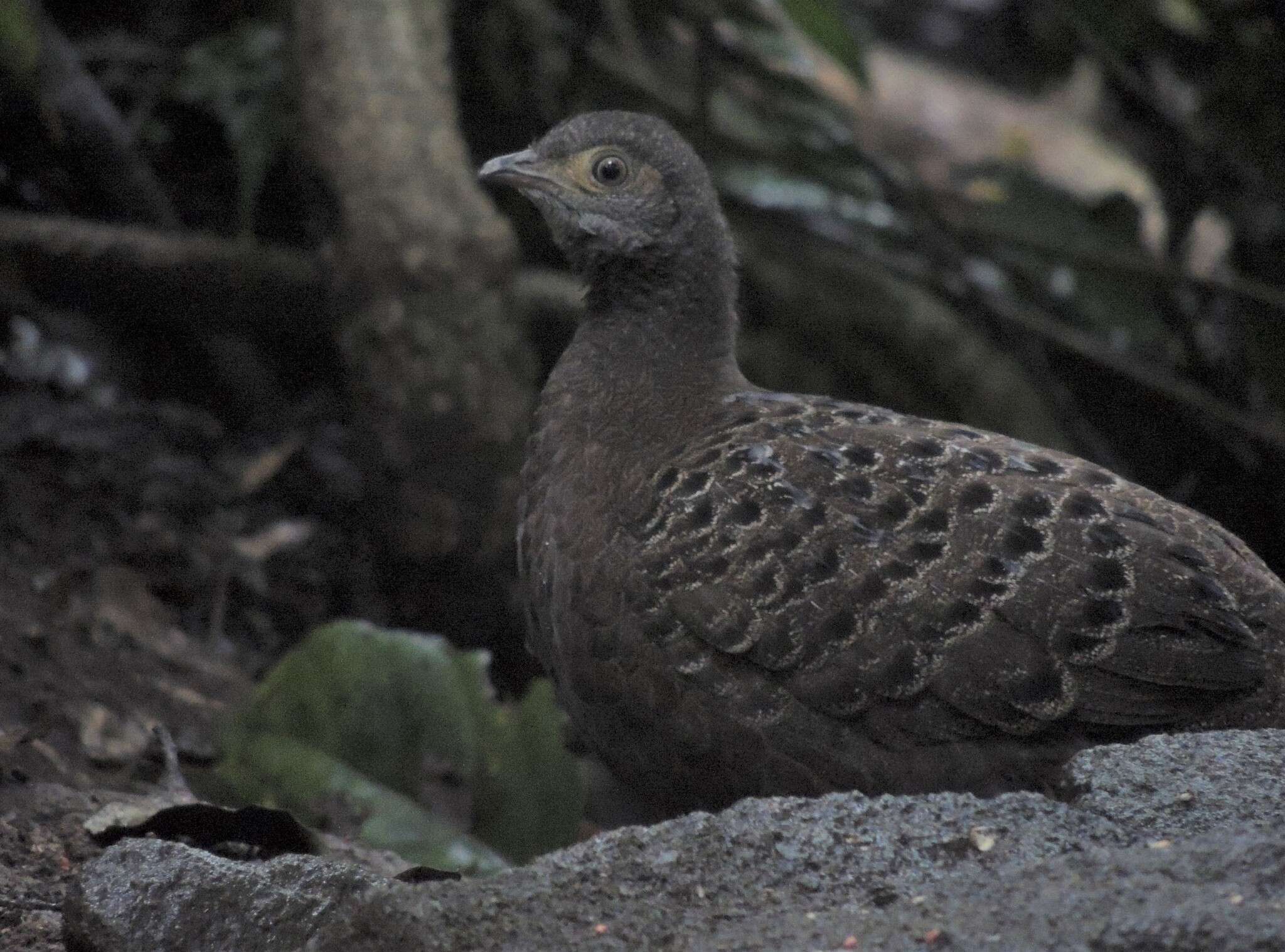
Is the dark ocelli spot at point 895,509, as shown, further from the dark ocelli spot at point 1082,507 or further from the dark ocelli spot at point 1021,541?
the dark ocelli spot at point 1082,507

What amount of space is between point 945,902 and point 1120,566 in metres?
1.55

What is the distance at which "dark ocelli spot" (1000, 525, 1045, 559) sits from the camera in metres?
4.01

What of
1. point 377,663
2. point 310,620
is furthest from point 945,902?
point 310,620

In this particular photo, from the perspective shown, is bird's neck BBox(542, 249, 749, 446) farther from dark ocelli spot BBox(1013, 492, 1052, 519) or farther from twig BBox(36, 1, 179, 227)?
twig BBox(36, 1, 179, 227)

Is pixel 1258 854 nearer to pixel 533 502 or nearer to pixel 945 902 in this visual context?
pixel 945 902

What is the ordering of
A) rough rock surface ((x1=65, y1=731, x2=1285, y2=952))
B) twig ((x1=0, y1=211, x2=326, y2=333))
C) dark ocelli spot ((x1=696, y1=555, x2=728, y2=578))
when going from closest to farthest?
rough rock surface ((x1=65, y1=731, x2=1285, y2=952)), dark ocelli spot ((x1=696, y1=555, x2=728, y2=578)), twig ((x1=0, y1=211, x2=326, y2=333))

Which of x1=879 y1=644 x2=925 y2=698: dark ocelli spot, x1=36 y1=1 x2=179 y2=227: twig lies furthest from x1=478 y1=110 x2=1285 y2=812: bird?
x1=36 y1=1 x2=179 y2=227: twig

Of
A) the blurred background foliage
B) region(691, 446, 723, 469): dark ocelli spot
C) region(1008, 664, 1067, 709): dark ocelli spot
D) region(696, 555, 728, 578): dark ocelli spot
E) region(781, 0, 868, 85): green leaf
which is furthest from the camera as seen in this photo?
the blurred background foliage

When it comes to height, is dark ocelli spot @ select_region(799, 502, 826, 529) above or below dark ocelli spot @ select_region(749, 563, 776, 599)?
above

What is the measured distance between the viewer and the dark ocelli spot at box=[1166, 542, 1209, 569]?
4.03m

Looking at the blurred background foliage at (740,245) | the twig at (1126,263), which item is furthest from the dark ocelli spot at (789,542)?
the twig at (1126,263)

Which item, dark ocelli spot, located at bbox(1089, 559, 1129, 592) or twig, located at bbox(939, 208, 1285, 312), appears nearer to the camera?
dark ocelli spot, located at bbox(1089, 559, 1129, 592)

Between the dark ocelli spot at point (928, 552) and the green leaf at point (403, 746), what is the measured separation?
155 centimetres

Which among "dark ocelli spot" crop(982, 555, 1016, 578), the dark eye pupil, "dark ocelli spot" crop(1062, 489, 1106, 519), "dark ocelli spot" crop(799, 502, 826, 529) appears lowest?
"dark ocelli spot" crop(799, 502, 826, 529)
